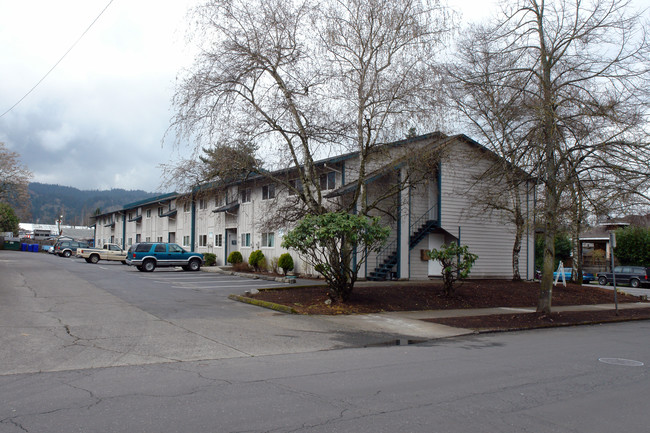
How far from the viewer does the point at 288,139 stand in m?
16.8

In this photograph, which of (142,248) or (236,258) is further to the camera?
(236,258)

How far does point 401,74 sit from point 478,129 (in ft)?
14.8

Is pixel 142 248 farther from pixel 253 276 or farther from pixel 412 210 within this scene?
pixel 412 210

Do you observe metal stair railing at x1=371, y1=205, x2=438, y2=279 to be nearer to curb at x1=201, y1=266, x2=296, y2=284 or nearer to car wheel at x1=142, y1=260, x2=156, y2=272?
curb at x1=201, y1=266, x2=296, y2=284

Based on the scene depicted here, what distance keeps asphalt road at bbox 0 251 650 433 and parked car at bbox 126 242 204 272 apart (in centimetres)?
1758

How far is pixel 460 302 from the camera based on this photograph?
18562 millimetres

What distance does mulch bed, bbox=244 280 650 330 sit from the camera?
15219 mm

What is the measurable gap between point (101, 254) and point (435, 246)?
29537 mm

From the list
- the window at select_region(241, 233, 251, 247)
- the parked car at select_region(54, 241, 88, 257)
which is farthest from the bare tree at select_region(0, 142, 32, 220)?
the window at select_region(241, 233, 251, 247)

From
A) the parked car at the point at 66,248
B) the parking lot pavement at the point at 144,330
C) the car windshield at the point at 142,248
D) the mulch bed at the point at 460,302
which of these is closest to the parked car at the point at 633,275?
the mulch bed at the point at 460,302

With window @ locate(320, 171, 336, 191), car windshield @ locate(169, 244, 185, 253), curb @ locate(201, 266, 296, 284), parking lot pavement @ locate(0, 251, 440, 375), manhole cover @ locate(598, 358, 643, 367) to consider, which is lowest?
manhole cover @ locate(598, 358, 643, 367)

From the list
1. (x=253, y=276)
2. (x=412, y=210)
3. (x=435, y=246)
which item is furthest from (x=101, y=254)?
(x=435, y=246)

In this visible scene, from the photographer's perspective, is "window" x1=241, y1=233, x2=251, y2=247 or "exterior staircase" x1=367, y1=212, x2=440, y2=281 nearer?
"exterior staircase" x1=367, y1=212, x2=440, y2=281

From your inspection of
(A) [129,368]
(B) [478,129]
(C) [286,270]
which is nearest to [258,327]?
(A) [129,368]
